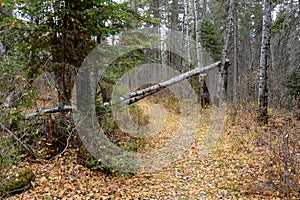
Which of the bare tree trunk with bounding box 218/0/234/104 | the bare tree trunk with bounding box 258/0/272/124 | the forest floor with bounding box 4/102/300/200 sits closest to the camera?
the forest floor with bounding box 4/102/300/200

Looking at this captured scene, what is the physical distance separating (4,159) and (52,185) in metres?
1.80

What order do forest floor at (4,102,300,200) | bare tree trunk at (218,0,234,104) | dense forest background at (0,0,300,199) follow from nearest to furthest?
dense forest background at (0,0,300,199), forest floor at (4,102,300,200), bare tree trunk at (218,0,234,104)

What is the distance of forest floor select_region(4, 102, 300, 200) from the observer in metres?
4.63

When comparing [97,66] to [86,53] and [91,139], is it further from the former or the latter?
[91,139]

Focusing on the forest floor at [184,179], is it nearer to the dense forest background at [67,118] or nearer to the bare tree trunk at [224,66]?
the dense forest background at [67,118]

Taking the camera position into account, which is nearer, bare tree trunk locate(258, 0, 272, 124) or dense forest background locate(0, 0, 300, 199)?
dense forest background locate(0, 0, 300, 199)

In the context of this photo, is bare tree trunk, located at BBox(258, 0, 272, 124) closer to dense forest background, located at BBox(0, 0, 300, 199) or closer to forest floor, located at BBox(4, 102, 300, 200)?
dense forest background, located at BBox(0, 0, 300, 199)

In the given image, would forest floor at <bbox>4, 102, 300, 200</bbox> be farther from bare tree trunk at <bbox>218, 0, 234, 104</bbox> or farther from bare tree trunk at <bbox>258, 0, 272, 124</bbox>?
bare tree trunk at <bbox>218, 0, 234, 104</bbox>

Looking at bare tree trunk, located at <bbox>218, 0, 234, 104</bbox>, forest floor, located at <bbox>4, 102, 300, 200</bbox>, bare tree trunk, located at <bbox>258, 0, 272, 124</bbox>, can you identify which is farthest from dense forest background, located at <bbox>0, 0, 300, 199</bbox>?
bare tree trunk, located at <bbox>218, 0, 234, 104</bbox>

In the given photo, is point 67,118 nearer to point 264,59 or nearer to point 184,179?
point 184,179

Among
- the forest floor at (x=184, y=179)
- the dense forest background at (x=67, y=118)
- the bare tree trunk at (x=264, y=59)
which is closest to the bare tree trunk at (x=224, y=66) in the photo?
the bare tree trunk at (x=264, y=59)

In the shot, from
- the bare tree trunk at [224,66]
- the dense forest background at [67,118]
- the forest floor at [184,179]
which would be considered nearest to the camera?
the dense forest background at [67,118]

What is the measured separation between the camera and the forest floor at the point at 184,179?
4633mm

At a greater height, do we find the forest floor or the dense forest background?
the dense forest background
